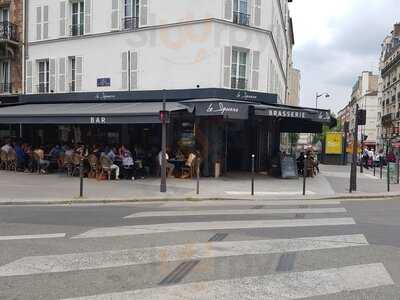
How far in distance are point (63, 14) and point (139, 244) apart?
19.7 meters

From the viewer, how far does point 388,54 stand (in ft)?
273

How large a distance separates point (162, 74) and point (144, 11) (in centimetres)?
296

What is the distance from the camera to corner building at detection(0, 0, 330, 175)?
20.8 metres

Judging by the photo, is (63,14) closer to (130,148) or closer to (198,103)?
(130,148)

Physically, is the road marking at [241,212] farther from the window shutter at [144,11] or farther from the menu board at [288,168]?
the window shutter at [144,11]

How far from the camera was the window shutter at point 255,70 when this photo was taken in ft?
72.2

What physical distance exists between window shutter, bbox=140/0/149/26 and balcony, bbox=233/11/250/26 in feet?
12.8

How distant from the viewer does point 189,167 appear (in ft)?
66.1

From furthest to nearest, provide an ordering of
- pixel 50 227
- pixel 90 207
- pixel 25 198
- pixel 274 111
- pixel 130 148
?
pixel 130 148, pixel 274 111, pixel 25 198, pixel 90 207, pixel 50 227

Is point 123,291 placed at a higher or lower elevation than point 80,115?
lower

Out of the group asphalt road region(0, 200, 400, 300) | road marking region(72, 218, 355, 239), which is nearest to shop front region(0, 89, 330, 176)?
asphalt road region(0, 200, 400, 300)

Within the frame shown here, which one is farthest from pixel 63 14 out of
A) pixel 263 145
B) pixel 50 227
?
pixel 50 227

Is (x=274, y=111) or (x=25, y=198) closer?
(x=25, y=198)

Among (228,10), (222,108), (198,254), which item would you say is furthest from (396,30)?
(198,254)
